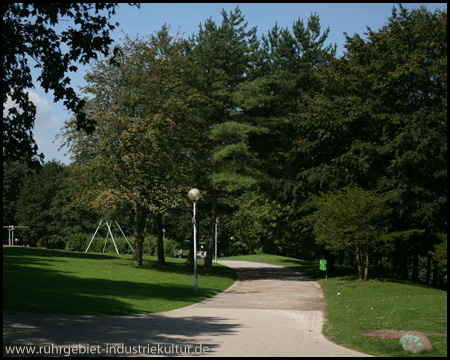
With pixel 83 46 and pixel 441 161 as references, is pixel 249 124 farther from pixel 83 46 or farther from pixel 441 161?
pixel 83 46

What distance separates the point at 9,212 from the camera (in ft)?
250

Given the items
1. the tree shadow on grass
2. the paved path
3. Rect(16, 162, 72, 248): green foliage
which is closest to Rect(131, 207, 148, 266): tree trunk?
the paved path

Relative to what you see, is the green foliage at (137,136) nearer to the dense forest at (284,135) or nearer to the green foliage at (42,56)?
the dense forest at (284,135)

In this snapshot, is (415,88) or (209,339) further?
(415,88)

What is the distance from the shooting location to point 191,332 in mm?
10891

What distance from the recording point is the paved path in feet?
29.0

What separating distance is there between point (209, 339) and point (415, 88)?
75.7 ft

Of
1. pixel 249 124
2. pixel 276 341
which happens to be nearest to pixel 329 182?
pixel 249 124

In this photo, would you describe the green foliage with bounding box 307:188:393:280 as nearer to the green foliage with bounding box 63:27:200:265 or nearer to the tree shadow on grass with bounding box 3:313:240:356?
the green foliage with bounding box 63:27:200:265

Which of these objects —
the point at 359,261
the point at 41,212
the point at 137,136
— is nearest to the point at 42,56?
the point at 137,136

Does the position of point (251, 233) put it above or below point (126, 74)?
below

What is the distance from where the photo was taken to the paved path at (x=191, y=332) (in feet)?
29.0

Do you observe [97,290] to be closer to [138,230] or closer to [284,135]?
[138,230]

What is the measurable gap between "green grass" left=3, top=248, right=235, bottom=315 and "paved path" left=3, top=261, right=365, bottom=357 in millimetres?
1104
